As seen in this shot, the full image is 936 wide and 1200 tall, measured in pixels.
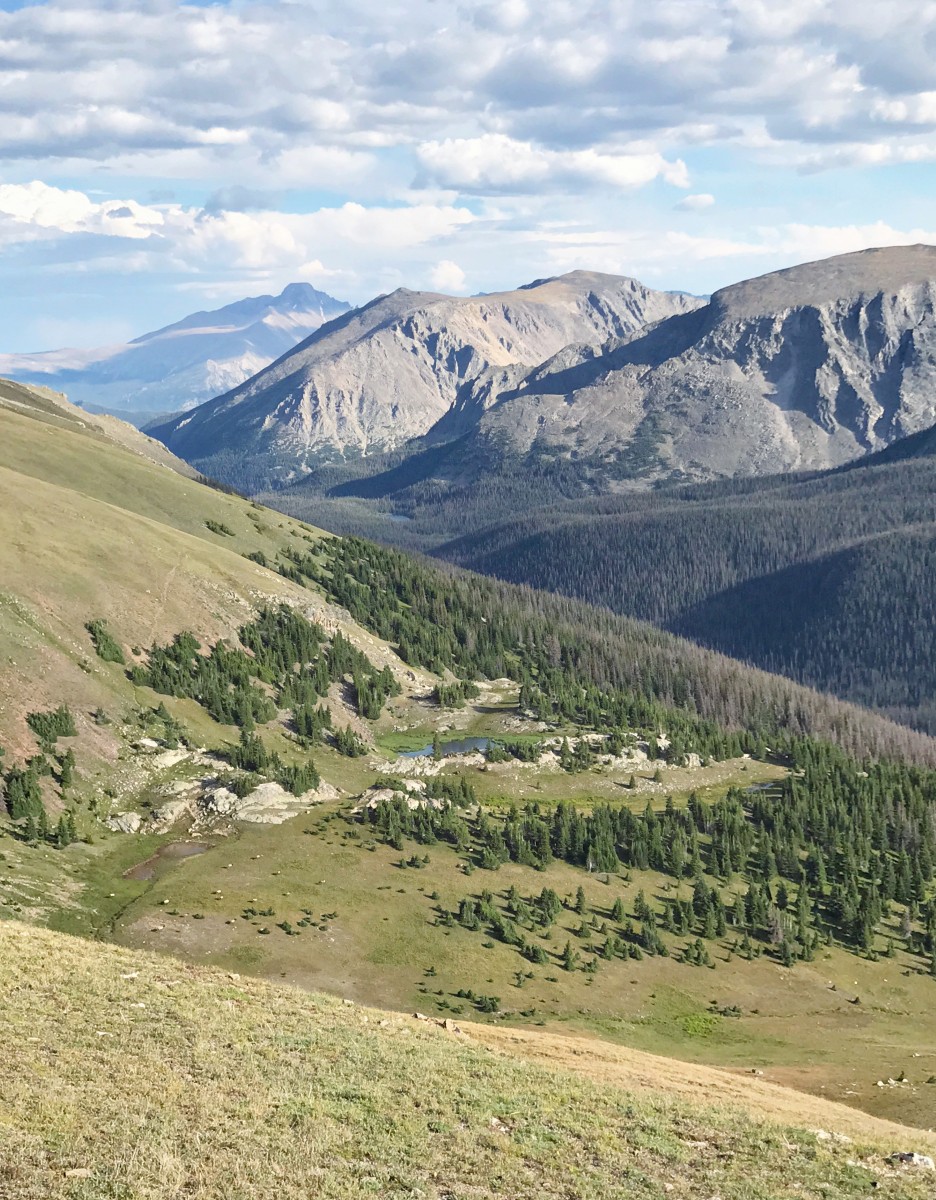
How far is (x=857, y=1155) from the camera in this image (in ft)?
181

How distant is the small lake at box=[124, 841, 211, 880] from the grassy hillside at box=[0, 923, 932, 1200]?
2605 inches

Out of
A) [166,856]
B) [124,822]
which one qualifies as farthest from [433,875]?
[124,822]

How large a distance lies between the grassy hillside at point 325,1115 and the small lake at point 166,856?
217 feet

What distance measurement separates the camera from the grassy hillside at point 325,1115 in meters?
42.4

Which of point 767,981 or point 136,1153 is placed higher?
point 136,1153

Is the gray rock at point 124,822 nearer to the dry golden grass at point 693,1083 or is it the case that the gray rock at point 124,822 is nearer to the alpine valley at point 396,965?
the alpine valley at point 396,965

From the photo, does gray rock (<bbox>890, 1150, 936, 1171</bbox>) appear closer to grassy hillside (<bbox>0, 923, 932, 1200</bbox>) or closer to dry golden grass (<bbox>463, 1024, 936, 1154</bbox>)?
grassy hillside (<bbox>0, 923, 932, 1200</bbox>)

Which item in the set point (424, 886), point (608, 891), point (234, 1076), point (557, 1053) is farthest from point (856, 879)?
point (234, 1076)

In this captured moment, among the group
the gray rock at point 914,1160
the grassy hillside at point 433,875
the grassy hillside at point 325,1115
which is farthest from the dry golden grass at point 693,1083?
the grassy hillside at point 433,875

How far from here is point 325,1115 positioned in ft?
160

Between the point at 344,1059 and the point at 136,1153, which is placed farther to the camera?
the point at 344,1059

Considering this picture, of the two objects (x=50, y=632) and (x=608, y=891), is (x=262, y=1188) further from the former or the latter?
(x=50, y=632)

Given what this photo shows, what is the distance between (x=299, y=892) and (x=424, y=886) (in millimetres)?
15988

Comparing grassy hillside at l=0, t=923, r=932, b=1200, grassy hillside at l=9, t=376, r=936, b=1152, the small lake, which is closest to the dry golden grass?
grassy hillside at l=0, t=923, r=932, b=1200
